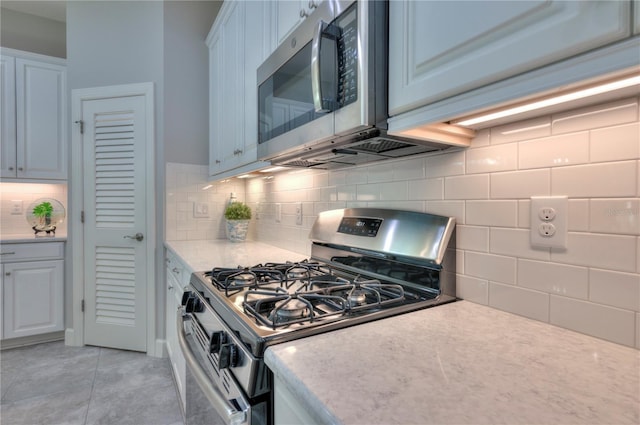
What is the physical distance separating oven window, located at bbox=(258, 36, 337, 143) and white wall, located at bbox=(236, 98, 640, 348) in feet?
1.32

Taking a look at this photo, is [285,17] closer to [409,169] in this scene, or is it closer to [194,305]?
[409,169]

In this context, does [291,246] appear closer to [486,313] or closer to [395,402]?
[486,313]

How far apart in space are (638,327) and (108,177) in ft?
9.76

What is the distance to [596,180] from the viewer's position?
691 mm

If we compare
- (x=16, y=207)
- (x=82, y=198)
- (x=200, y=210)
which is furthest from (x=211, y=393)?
(x=16, y=207)

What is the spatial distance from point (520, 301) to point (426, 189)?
0.42 m

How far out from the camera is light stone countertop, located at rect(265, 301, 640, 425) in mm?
427

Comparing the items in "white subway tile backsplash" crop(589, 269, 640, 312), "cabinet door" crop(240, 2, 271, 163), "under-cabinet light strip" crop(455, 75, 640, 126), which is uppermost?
"cabinet door" crop(240, 2, 271, 163)

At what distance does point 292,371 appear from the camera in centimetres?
53

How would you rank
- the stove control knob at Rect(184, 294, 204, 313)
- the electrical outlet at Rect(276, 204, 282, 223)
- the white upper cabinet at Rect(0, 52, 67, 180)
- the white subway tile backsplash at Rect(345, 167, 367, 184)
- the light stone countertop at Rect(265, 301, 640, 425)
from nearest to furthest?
the light stone countertop at Rect(265, 301, 640, 425), the stove control knob at Rect(184, 294, 204, 313), the white subway tile backsplash at Rect(345, 167, 367, 184), the electrical outlet at Rect(276, 204, 282, 223), the white upper cabinet at Rect(0, 52, 67, 180)

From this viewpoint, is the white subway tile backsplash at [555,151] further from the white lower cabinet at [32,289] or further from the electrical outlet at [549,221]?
the white lower cabinet at [32,289]

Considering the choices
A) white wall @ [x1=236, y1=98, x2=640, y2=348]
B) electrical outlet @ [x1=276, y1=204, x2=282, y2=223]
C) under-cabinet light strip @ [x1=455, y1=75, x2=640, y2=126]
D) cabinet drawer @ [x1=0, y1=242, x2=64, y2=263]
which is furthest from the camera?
cabinet drawer @ [x1=0, y1=242, x2=64, y2=263]

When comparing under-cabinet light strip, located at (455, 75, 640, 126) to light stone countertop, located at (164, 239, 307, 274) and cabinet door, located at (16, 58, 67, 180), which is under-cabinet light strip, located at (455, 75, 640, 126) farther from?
cabinet door, located at (16, 58, 67, 180)

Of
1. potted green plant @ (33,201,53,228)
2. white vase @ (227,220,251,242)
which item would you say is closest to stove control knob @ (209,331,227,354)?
white vase @ (227,220,251,242)
